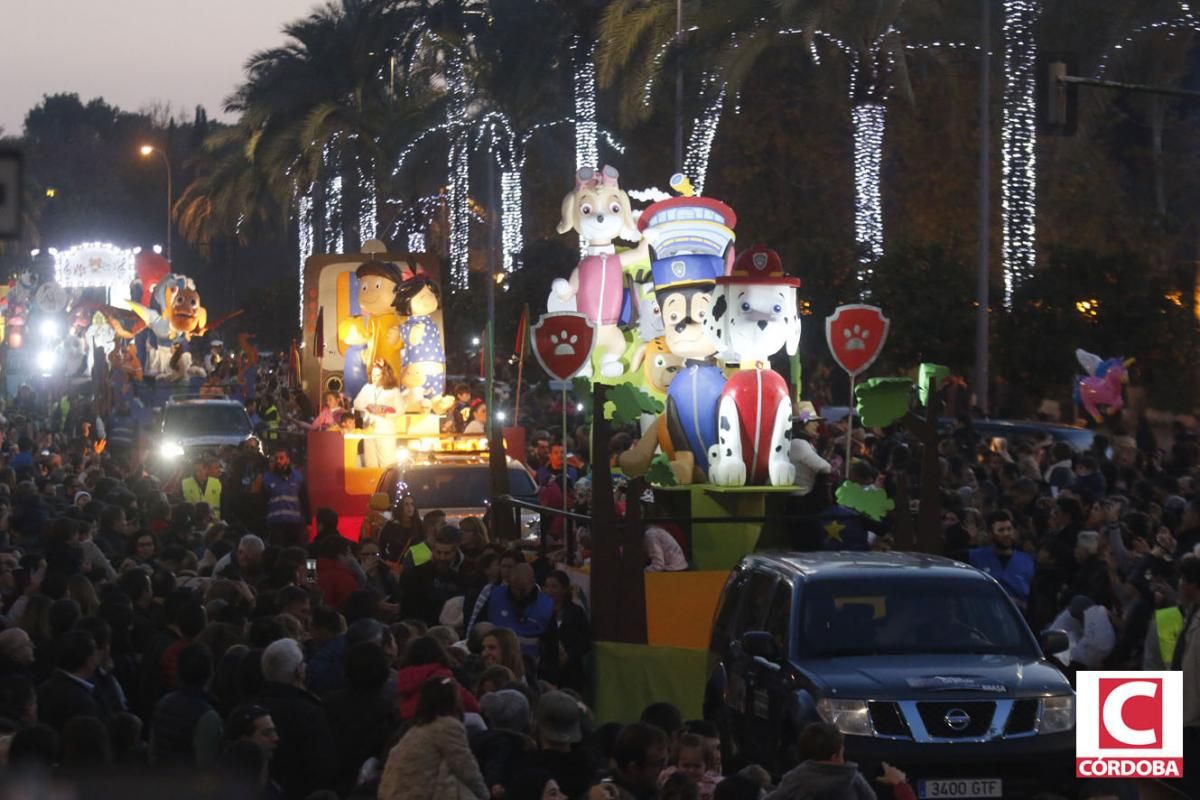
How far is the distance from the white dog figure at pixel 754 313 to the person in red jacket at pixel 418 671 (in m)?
8.65

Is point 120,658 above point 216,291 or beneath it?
beneath

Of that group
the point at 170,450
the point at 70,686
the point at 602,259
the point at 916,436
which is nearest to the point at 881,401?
the point at 916,436

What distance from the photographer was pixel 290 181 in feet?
185

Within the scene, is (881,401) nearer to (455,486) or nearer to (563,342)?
(563,342)

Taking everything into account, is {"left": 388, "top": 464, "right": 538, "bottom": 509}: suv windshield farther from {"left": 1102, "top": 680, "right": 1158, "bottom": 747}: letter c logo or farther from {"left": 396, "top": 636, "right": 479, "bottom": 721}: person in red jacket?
{"left": 396, "top": 636, "right": 479, "bottom": 721}: person in red jacket

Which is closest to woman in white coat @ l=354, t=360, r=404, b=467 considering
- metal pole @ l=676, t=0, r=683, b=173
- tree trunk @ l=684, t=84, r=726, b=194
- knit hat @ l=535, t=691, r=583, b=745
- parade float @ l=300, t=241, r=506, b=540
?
parade float @ l=300, t=241, r=506, b=540

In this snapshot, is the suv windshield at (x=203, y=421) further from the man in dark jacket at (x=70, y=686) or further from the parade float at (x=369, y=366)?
the man in dark jacket at (x=70, y=686)

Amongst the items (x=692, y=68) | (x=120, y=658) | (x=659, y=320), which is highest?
(x=692, y=68)

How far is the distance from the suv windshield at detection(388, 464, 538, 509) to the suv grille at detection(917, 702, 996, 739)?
11741mm

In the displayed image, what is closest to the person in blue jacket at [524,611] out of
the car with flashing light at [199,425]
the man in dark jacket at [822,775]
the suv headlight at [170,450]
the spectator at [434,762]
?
the man in dark jacket at [822,775]

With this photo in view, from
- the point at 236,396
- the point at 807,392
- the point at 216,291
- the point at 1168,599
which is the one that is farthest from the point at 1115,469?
the point at 216,291

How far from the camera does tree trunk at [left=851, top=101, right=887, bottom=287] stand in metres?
37.7

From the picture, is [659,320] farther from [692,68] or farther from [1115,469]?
[692,68]

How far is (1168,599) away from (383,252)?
19.3 meters
